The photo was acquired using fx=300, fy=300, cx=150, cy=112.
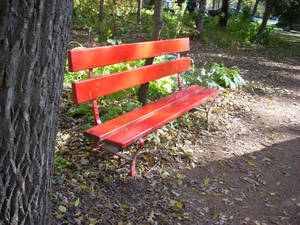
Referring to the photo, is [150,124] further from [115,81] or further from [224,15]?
[224,15]

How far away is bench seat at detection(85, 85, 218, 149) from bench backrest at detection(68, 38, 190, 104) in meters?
0.31

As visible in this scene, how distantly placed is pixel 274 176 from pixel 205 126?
1.21 meters

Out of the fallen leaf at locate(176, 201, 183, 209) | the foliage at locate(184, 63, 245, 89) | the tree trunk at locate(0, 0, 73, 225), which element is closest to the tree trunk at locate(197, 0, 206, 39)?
the foliage at locate(184, 63, 245, 89)

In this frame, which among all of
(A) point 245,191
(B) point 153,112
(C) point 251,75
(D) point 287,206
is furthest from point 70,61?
(C) point 251,75

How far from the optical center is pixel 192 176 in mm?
3225

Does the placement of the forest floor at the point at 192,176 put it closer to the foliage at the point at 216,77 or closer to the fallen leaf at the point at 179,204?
the fallen leaf at the point at 179,204

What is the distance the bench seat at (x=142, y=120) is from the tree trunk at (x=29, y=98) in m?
0.89

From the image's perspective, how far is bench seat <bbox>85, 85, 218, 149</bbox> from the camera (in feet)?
8.55

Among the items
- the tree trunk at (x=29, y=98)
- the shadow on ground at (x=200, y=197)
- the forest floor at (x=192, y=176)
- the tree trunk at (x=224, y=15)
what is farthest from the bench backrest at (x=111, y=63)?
the tree trunk at (x=224, y=15)

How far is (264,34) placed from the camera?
44.1ft

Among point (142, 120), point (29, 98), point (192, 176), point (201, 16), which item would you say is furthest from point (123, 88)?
point (201, 16)

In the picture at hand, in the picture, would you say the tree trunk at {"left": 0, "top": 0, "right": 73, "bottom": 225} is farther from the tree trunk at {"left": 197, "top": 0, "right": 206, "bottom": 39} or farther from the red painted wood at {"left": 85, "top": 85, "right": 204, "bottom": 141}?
the tree trunk at {"left": 197, "top": 0, "right": 206, "bottom": 39}

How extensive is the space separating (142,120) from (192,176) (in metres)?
0.82

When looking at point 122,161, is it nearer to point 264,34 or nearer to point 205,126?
point 205,126
